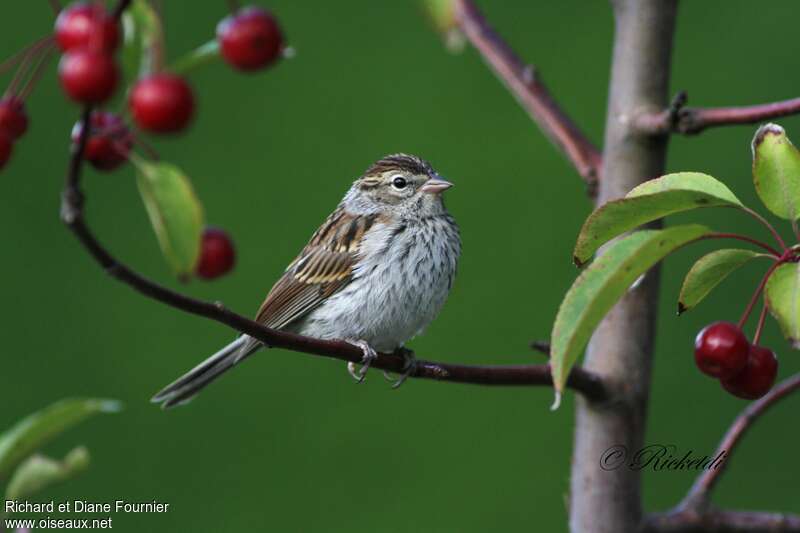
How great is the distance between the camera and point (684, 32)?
15.6 ft

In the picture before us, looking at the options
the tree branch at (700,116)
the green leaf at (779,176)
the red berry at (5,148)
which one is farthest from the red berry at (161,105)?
the tree branch at (700,116)

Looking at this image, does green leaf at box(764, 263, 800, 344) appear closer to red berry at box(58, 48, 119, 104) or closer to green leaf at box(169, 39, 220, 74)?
green leaf at box(169, 39, 220, 74)

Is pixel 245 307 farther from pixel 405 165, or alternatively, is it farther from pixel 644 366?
pixel 644 366

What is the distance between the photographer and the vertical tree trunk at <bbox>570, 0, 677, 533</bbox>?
2.09 metres

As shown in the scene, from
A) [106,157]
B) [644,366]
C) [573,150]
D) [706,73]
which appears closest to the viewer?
[106,157]

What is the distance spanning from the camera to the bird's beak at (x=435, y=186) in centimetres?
310

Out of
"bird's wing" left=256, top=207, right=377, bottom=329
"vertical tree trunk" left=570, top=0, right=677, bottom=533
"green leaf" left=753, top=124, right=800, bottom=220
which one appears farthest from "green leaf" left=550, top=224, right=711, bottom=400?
"bird's wing" left=256, top=207, right=377, bottom=329

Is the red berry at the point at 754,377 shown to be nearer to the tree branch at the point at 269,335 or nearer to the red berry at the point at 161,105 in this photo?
the tree branch at the point at 269,335

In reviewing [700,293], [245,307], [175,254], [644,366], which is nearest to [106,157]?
[175,254]

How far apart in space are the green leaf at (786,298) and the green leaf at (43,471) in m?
0.94

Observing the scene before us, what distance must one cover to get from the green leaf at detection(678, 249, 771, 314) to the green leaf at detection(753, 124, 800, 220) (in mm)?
68

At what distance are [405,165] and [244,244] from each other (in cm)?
122

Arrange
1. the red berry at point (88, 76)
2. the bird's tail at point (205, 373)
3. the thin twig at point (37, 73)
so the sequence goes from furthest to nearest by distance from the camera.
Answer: the bird's tail at point (205, 373), the thin twig at point (37, 73), the red berry at point (88, 76)

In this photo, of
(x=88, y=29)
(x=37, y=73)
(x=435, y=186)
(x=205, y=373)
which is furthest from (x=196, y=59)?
(x=435, y=186)
